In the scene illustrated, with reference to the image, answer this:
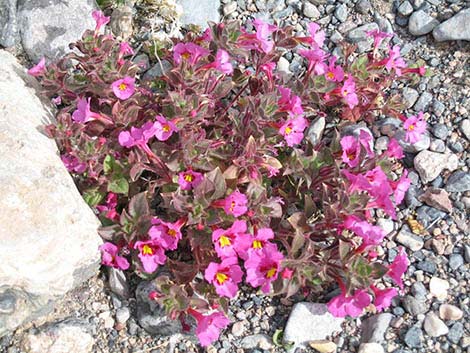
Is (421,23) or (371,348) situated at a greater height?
(421,23)

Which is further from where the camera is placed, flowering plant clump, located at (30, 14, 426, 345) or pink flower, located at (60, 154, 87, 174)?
pink flower, located at (60, 154, 87, 174)

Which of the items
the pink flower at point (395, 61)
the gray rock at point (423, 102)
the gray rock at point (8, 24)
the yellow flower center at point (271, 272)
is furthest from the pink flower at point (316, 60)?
the gray rock at point (8, 24)

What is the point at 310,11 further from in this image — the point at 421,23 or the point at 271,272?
the point at 271,272

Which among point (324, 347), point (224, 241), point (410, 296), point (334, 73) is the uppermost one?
point (334, 73)

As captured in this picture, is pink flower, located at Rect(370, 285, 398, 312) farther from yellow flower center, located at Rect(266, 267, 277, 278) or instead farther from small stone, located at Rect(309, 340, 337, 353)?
yellow flower center, located at Rect(266, 267, 277, 278)

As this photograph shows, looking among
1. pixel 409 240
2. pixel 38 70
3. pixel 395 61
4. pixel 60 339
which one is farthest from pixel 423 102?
pixel 60 339

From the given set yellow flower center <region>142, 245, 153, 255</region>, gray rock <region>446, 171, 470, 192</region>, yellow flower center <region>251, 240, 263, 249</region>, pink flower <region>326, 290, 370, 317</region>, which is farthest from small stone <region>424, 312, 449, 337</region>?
yellow flower center <region>142, 245, 153, 255</region>

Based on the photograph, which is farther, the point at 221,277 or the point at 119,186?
the point at 119,186
